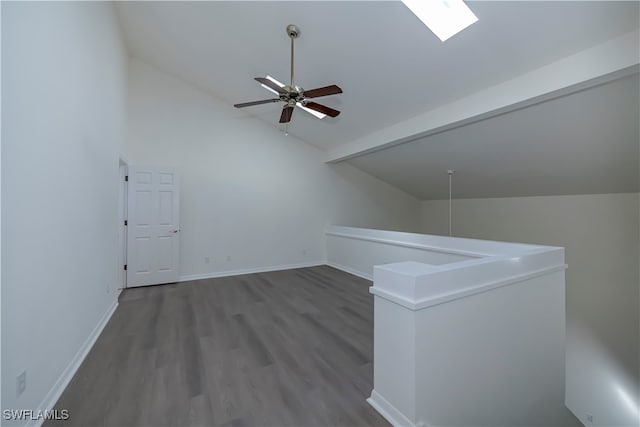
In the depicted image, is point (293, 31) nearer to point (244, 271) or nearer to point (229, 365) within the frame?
point (229, 365)

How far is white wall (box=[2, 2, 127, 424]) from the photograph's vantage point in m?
1.37

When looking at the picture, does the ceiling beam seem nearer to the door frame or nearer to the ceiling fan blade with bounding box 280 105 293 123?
the ceiling fan blade with bounding box 280 105 293 123

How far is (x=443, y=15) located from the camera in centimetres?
250

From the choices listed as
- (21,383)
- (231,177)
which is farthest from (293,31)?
(21,383)

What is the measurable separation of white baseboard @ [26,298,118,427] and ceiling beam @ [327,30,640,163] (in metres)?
4.58

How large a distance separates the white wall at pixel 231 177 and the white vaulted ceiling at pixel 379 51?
49cm

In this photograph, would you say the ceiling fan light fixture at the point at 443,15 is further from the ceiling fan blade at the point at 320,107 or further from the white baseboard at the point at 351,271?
the white baseboard at the point at 351,271

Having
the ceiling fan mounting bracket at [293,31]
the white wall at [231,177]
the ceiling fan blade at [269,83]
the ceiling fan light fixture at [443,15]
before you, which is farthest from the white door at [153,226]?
the ceiling fan light fixture at [443,15]

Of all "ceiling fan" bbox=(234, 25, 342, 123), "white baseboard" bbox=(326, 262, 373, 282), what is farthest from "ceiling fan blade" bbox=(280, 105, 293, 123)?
"white baseboard" bbox=(326, 262, 373, 282)

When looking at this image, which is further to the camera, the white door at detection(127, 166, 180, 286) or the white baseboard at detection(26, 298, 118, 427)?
the white door at detection(127, 166, 180, 286)

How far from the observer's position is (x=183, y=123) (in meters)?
4.88

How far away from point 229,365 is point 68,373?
1.18 m

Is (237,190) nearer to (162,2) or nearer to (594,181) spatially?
(162,2)

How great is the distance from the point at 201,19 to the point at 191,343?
3796mm
